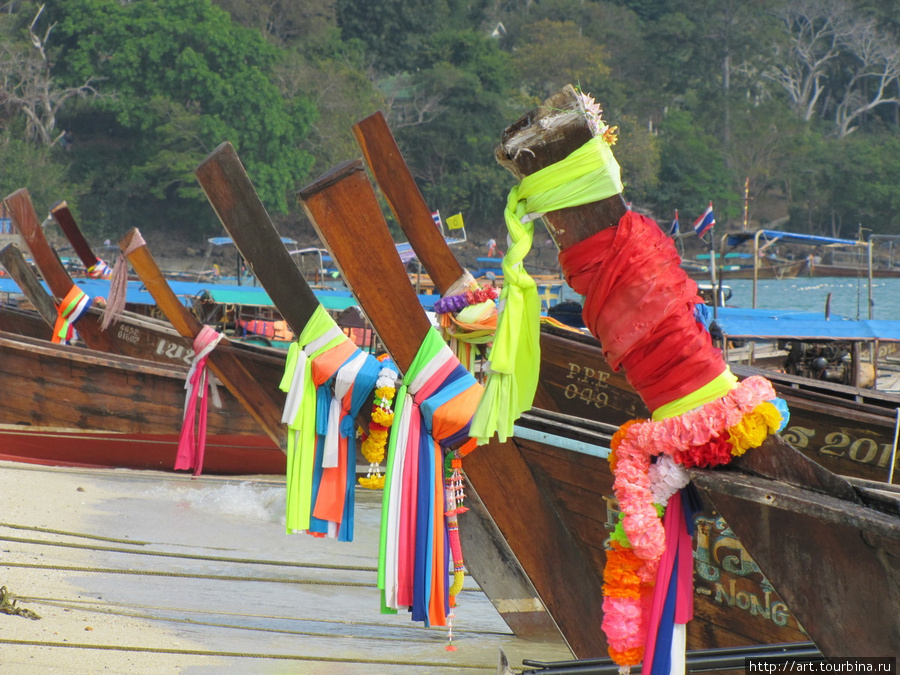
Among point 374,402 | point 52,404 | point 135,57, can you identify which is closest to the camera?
point 374,402

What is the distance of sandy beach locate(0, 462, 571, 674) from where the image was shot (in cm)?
467

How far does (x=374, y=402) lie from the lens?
169 inches

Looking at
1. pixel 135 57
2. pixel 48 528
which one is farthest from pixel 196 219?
pixel 48 528

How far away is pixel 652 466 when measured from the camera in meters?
2.65

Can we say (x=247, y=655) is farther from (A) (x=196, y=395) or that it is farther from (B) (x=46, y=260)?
(B) (x=46, y=260)

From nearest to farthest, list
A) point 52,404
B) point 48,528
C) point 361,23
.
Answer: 1. point 48,528
2. point 52,404
3. point 361,23

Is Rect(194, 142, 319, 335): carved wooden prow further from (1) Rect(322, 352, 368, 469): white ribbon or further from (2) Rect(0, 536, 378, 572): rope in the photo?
(2) Rect(0, 536, 378, 572): rope

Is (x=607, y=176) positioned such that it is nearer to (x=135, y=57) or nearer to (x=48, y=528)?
(x=48, y=528)

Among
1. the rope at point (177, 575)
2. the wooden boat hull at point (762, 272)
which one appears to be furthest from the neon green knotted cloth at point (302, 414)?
the wooden boat hull at point (762, 272)

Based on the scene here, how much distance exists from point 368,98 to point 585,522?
42.8m

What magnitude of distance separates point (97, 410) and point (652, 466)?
7470 millimetres

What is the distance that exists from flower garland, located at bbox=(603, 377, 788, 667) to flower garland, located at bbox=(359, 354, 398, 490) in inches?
64.3

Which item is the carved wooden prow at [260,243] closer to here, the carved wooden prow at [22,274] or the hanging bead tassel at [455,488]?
the hanging bead tassel at [455,488]

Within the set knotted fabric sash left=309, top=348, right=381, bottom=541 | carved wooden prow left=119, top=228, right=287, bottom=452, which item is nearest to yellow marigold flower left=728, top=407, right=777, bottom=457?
knotted fabric sash left=309, top=348, right=381, bottom=541
